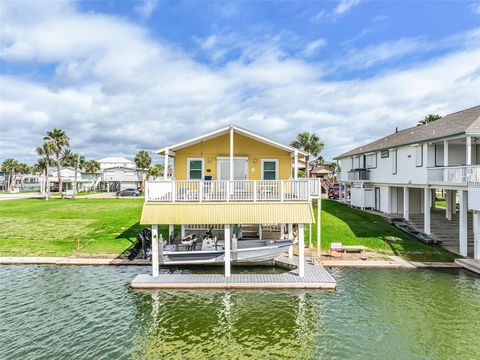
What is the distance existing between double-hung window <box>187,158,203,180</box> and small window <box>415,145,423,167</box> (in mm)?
15983

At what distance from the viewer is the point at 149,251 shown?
58.1ft

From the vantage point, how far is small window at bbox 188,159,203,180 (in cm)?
2019

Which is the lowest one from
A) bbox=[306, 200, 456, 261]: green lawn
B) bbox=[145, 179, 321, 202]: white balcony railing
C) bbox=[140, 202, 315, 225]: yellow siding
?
bbox=[306, 200, 456, 261]: green lawn

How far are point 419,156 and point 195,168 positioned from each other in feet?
54.3

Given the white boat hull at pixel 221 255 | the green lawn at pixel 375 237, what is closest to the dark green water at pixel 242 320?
the white boat hull at pixel 221 255

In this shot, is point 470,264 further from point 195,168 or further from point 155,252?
point 155,252

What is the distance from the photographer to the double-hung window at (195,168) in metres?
20.2

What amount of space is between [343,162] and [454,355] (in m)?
35.7

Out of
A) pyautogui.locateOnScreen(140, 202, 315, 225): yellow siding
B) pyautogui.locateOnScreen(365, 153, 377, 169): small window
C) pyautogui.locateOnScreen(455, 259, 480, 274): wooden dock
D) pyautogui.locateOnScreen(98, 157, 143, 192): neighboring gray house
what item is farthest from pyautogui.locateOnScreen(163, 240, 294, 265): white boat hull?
pyautogui.locateOnScreen(98, 157, 143, 192): neighboring gray house

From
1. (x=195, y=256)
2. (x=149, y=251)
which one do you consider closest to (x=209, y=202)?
(x=195, y=256)

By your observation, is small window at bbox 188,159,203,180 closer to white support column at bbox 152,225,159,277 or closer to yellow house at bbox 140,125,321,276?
yellow house at bbox 140,125,321,276

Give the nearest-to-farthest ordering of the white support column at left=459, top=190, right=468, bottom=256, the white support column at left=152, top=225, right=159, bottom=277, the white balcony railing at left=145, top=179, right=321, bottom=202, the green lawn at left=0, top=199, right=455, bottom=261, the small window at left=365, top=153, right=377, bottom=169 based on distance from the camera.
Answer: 1. the white support column at left=152, top=225, right=159, bottom=277
2. the white balcony railing at left=145, top=179, right=321, bottom=202
3. the white support column at left=459, top=190, right=468, bottom=256
4. the green lawn at left=0, top=199, right=455, bottom=261
5. the small window at left=365, top=153, right=377, bottom=169

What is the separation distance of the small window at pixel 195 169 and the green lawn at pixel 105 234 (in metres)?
6.12

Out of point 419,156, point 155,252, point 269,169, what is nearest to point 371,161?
point 419,156
